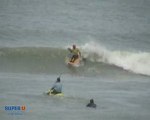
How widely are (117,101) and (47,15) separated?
1118 inches

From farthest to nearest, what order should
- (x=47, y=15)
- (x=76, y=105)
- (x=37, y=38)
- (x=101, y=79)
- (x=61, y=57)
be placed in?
(x=47, y=15) → (x=37, y=38) → (x=61, y=57) → (x=101, y=79) → (x=76, y=105)

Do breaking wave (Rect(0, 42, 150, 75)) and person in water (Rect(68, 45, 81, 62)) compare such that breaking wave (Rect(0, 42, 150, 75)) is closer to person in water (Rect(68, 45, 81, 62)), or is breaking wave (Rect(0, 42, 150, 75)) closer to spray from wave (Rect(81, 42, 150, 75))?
spray from wave (Rect(81, 42, 150, 75))

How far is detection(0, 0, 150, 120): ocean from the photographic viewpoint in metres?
25.7

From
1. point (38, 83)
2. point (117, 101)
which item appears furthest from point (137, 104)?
point (38, 83)

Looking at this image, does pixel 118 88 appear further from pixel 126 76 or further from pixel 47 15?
pixel 47 15

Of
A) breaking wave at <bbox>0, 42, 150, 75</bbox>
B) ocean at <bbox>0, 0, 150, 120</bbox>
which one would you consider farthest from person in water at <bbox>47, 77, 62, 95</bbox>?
breaking wave at <bbox>0, 42, 150, 75</bbox>

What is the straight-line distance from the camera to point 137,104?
27250 mm

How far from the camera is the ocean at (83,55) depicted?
2569cm

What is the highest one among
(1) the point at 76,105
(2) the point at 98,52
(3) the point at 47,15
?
(3) the point at 47,15

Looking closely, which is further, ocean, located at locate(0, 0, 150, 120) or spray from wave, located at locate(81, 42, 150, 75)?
spray from wave, located at locate(81, 42, 150, 75)

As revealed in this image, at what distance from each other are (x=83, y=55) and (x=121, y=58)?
95.5 inches

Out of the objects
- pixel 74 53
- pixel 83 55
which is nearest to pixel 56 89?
pixel 74 53

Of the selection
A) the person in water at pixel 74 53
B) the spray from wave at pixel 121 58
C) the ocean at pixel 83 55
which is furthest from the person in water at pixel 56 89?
the spray from wave at pixel 121 58

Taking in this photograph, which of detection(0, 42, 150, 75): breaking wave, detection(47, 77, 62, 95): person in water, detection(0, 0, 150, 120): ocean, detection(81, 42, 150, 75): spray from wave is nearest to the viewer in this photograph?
detection(0, 0, 150, 120): ocean
